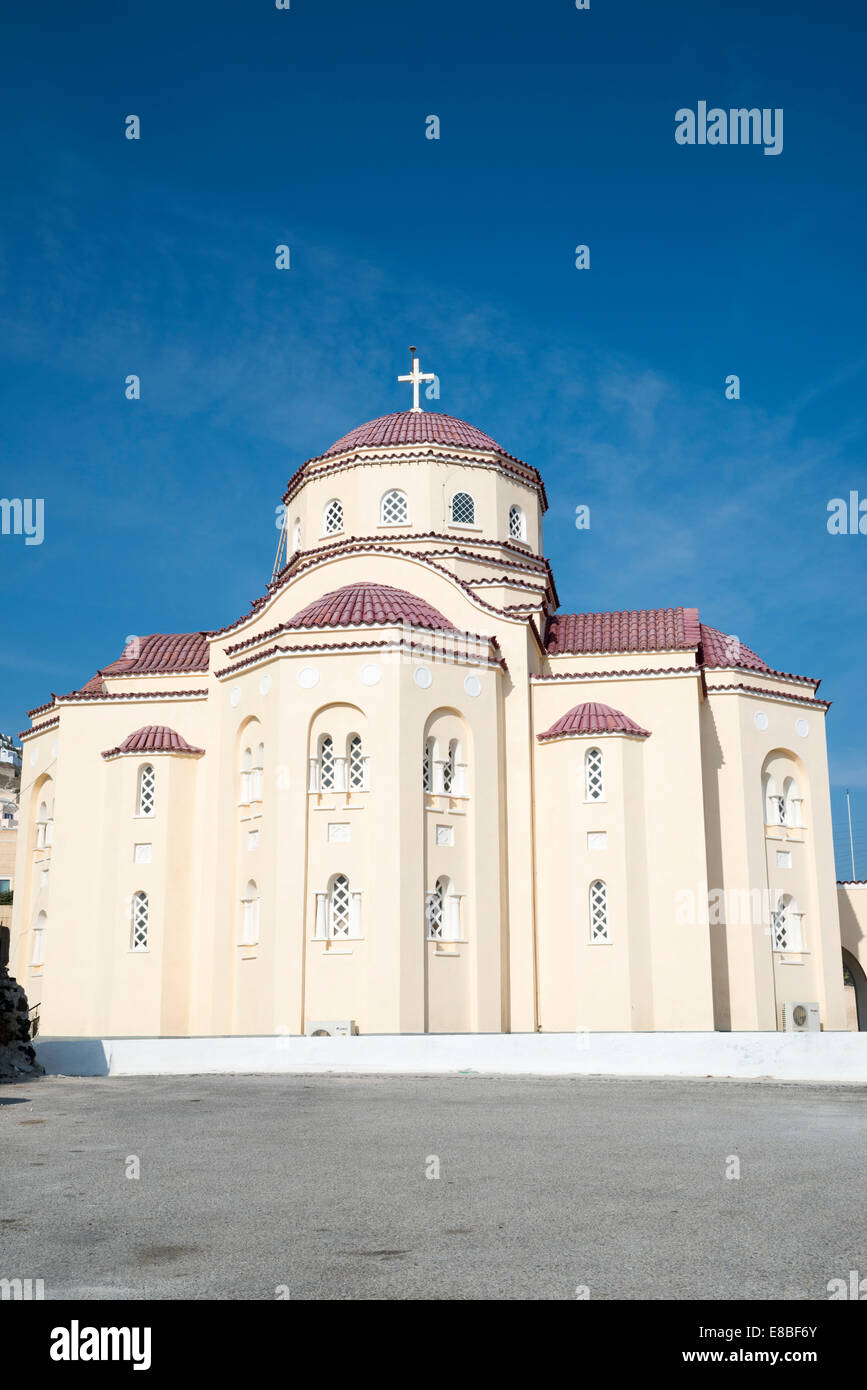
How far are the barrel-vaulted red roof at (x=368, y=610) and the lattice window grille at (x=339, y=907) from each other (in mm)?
5430

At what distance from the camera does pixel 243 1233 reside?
6.81m

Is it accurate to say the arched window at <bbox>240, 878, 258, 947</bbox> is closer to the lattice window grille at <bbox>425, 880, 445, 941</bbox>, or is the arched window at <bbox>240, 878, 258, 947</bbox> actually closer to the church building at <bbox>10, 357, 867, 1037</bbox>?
the church building at <bbox>10, 357, 867, 1037</bbox>

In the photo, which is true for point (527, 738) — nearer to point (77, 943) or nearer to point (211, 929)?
point (211, 929)

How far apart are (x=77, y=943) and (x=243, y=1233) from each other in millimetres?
24025

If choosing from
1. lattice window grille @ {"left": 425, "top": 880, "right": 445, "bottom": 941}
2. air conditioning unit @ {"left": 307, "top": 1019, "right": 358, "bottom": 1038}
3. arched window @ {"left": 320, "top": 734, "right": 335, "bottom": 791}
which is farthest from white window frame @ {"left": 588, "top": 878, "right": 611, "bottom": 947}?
arched window @ {"left": 320, "top": 734, "right": 335, "bottom": 791}

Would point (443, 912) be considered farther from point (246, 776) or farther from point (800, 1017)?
point (800, 1017)

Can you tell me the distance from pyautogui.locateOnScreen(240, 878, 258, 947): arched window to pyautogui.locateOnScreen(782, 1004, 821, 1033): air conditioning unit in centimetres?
1246

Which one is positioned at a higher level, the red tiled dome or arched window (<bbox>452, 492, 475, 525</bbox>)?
the red tiled dome

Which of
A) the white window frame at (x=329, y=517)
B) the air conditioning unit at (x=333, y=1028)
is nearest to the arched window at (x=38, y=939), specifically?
the air conditioning unit at (x=333, y=1028)

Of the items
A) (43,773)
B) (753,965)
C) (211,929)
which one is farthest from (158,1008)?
(753,965)

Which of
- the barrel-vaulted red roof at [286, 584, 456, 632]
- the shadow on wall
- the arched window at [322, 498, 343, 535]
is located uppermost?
the arched window at [322, 498, 343, 535]

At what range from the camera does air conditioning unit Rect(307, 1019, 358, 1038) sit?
23375 mm

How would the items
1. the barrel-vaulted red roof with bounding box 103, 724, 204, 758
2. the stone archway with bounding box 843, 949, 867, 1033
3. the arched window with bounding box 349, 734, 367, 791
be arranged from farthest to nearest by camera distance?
the stone archway with bounding box 843, 949, 867, 1033 → the barrel-vaulted red roof with bounding box 103, 724, 204, 758 → the arched window with bounding box 349, 734, 367, 791

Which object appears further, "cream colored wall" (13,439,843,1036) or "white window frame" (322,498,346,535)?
"white window frame" (322,498,346,535)
